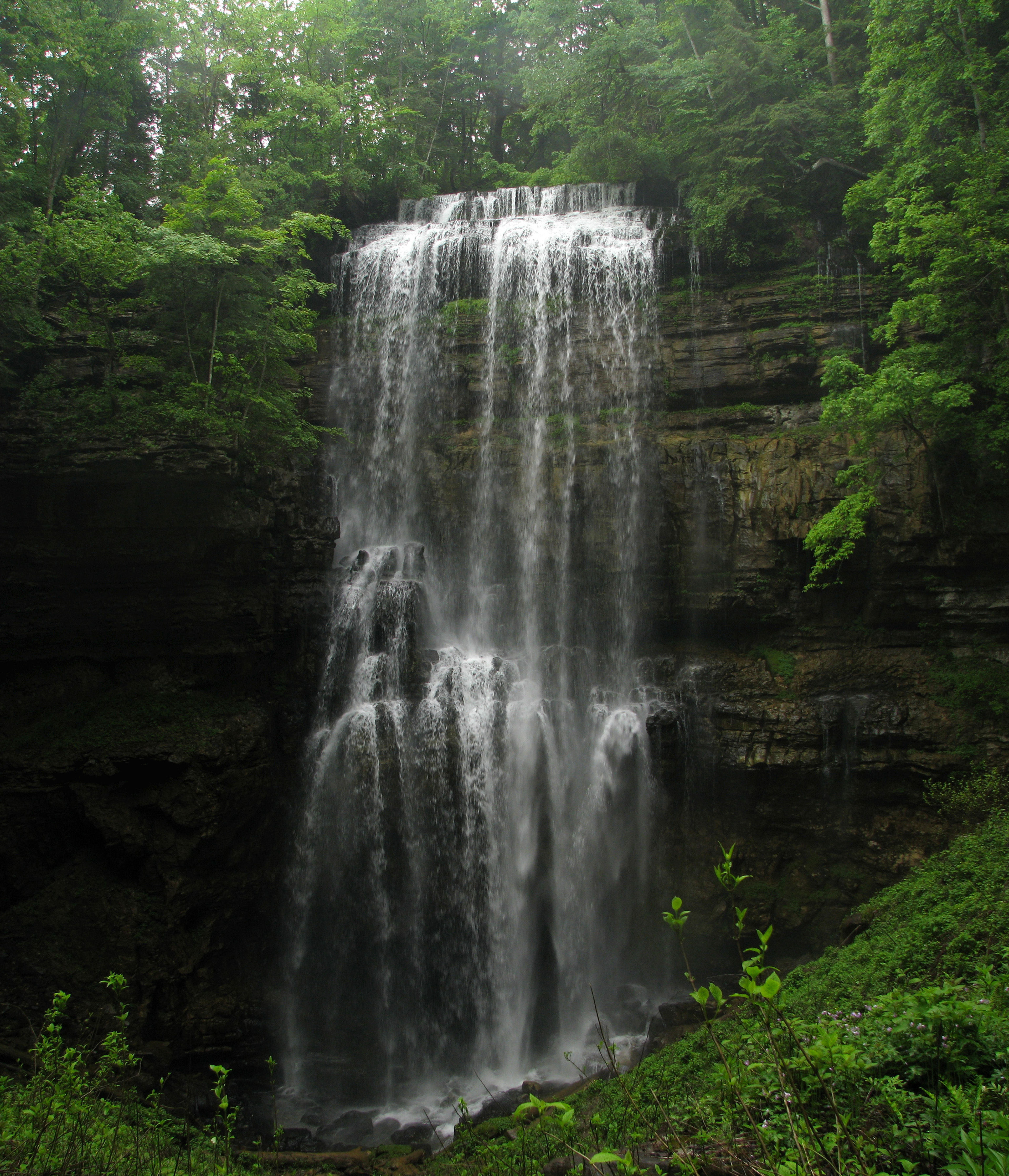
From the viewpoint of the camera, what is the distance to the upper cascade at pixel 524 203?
21.8m

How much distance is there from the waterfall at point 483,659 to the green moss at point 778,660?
286cm

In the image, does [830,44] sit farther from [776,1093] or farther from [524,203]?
[776,1093]

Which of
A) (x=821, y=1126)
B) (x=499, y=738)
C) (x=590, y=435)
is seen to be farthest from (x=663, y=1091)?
(x=590, y=435)

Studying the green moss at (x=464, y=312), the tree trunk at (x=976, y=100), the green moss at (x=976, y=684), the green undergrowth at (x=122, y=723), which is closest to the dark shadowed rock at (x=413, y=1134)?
the green undergrowth at (x=122, y=723)

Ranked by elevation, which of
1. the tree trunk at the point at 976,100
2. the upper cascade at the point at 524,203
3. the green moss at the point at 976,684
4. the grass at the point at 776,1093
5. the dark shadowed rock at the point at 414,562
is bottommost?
the grass at the point at 776,1093

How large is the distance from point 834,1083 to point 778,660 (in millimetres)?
12659

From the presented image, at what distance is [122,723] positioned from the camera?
13.4 metres

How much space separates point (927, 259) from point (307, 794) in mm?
18919

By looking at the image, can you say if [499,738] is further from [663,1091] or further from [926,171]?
[926,171]

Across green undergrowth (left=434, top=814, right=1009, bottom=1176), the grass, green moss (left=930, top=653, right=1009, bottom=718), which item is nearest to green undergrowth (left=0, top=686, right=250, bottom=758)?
the grass

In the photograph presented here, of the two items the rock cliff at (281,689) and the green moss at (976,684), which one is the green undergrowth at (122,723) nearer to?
the rock cliff at (281,689)

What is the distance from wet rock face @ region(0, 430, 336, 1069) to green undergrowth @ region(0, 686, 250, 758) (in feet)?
0.13

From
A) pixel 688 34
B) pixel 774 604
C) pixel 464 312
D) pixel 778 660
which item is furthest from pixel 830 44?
pixel 778 660

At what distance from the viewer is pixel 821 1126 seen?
3.59 m
